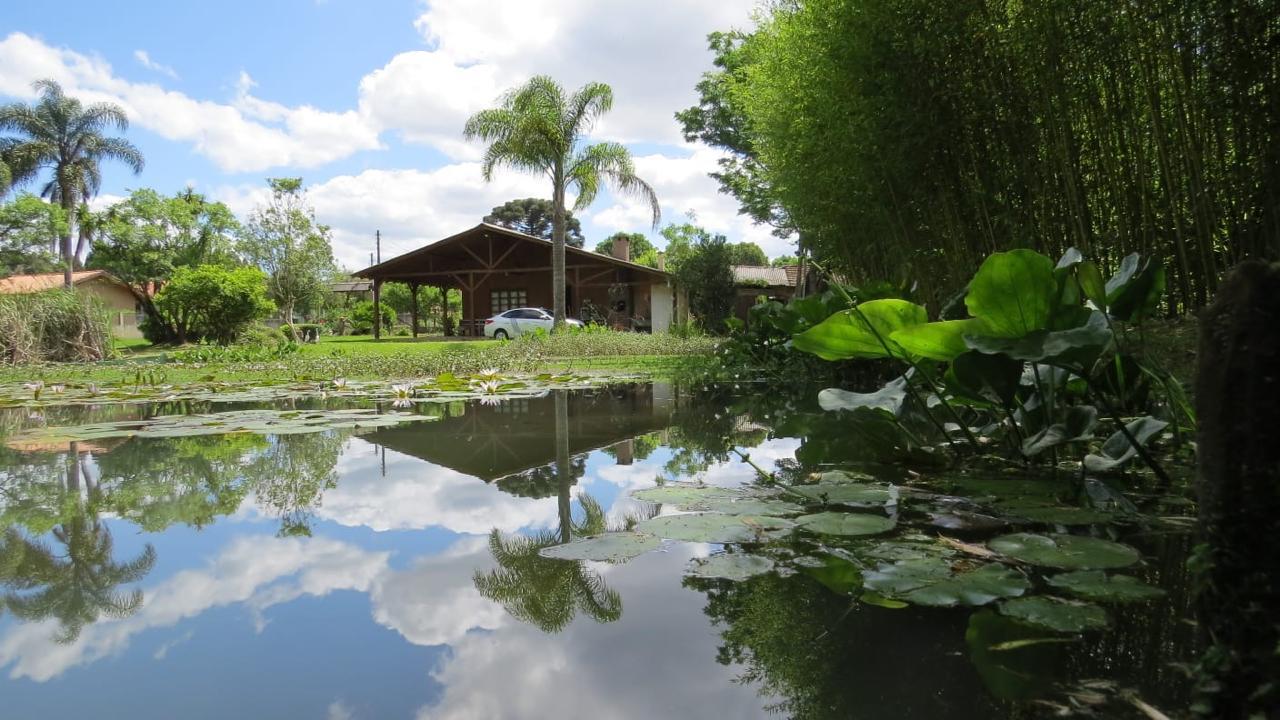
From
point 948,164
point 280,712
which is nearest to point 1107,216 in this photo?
point 948,164

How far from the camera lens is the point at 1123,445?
208cm

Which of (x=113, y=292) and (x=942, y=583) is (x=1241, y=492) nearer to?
(x=942, y=583)

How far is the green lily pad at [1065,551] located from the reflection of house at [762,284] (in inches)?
802

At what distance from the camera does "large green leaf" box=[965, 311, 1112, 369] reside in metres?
1.81

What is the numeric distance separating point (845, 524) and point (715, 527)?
0.33 meters

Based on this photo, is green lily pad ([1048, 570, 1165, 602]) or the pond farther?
green lily pad ([1048, 570, 1165, 602])

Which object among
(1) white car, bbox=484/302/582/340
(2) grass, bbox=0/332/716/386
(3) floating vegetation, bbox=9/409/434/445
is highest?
(1) white car, bbox=484/302/582/340

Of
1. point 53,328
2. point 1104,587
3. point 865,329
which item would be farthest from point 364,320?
point 1104,587

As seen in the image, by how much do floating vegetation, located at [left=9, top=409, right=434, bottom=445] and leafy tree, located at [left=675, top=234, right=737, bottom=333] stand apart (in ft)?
55.1

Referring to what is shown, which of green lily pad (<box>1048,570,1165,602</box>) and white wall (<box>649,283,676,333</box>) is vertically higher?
white wall (<box>649,283,676,333</box>)

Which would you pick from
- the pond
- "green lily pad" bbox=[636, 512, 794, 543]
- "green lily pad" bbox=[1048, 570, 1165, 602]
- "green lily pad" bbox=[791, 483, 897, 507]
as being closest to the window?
the pond

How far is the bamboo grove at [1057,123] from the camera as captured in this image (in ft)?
10.8

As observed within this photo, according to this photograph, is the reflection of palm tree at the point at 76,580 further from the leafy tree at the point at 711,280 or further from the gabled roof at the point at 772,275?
the gabled roof at the point at 772,275

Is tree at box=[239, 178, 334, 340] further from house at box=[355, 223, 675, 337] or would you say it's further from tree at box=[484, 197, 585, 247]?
tree at box=[484, 197, 585, 247]
